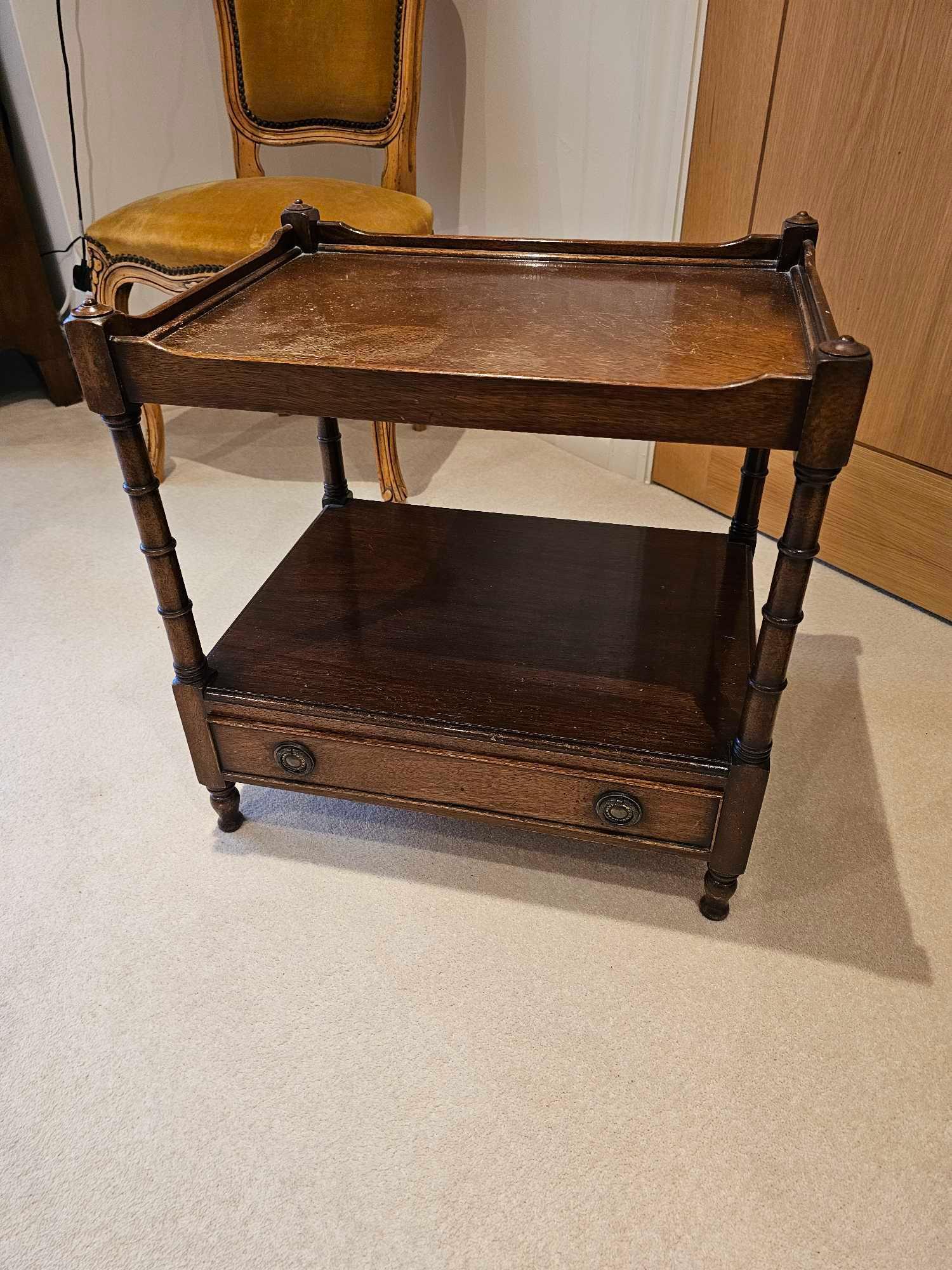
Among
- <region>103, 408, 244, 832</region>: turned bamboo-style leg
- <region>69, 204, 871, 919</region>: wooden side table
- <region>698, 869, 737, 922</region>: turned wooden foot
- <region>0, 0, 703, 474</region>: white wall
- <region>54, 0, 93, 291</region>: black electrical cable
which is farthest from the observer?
<region>54, 0, 93, 291</region>: black electrical cable

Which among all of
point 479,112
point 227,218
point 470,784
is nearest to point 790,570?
point 470,784

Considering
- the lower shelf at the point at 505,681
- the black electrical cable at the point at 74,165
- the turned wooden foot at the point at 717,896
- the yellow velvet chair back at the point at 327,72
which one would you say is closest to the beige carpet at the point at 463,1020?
the turned wooden foot at the point at 717,896

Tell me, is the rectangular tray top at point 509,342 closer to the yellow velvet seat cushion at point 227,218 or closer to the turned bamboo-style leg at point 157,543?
the turned bamboo-style leg at point 157,543

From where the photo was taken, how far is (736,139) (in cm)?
156

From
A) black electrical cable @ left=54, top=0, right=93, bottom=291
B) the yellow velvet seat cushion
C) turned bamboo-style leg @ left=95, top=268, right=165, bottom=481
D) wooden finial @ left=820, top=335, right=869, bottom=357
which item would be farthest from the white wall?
wooden finial @ left=820, top=335, right=869, bottom=357

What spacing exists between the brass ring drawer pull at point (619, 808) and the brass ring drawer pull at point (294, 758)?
337 millimetres

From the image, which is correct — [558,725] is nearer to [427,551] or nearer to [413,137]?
[427,551]

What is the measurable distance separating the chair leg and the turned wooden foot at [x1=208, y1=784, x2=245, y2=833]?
729 mm

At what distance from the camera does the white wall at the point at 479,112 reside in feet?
5.48

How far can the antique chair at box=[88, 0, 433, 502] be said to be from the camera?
1.59 metres

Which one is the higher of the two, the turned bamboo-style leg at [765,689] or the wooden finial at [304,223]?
the wooden finial at [304,223]

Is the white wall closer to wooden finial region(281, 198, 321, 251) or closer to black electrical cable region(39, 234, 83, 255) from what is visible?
black electrical cable region(39, 234, 83, 255)

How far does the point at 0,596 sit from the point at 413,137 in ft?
3.93

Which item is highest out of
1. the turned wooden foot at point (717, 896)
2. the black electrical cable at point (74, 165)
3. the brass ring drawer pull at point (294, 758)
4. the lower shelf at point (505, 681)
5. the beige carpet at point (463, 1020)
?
the black electrical cable at point (74, 165)
